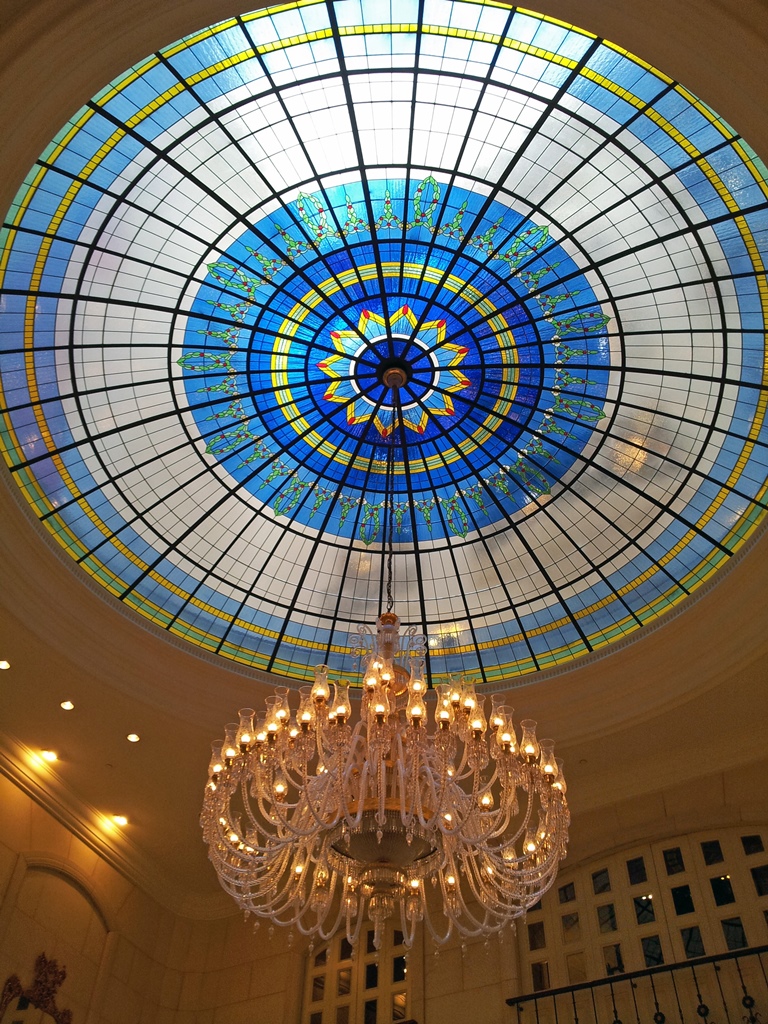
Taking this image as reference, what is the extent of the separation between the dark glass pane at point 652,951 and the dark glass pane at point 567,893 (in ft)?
5.35

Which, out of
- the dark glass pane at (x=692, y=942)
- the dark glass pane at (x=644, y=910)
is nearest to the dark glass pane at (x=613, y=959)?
the dark glass pane at (x=644, y=910)

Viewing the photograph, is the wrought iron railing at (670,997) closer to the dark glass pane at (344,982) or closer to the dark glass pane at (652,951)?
the dark glass pane at (652,951)

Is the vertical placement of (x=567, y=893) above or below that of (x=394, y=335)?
below

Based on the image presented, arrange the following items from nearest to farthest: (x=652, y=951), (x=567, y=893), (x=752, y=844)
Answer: (x=652, y=951), (x=752, y=844), (x=567, y=893)

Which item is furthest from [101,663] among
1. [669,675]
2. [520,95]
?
[520,95]

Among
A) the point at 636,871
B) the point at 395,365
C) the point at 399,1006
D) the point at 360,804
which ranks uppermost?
the point at 395,365

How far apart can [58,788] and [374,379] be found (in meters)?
9.40

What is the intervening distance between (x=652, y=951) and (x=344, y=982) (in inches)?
232

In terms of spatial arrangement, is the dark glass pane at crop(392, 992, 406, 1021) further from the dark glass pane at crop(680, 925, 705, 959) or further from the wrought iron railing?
the dark glass pane at crop(680, 925, 705, 959)

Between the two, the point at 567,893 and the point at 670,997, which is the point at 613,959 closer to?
the point at 670,997

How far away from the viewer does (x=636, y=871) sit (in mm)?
15344

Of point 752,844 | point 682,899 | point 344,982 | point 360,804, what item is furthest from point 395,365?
point 344,982

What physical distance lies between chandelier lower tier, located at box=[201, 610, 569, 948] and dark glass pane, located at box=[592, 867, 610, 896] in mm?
5944

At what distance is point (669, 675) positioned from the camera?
14.1 metres
